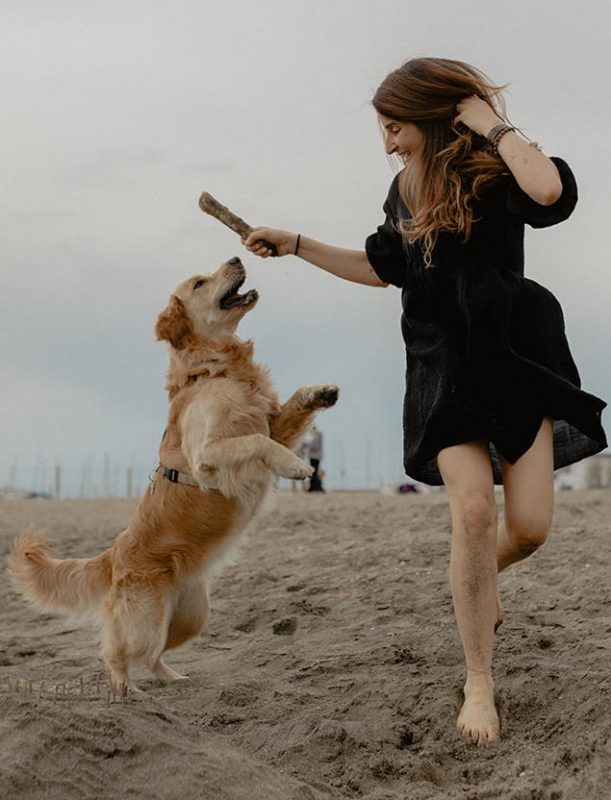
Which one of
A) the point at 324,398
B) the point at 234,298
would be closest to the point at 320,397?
the point at 324,398

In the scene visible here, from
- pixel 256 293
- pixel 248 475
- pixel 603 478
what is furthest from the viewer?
pixel 603 478

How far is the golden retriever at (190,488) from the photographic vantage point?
540 centimetres

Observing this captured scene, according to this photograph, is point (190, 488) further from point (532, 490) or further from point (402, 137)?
point (402, 137)

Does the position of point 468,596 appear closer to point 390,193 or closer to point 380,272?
point 380,272

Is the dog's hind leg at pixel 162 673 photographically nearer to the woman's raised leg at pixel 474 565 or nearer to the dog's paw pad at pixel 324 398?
the dog's paw pad at pixel 324 398

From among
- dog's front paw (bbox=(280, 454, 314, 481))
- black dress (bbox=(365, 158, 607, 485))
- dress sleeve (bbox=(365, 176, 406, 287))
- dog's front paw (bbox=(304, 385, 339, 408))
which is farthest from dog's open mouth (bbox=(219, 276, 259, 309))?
black dress (bbox=(365, 158, 607, 485))

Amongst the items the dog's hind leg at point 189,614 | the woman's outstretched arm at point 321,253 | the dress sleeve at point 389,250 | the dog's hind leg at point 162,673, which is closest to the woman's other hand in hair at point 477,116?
the dress sleeve at point 389,250

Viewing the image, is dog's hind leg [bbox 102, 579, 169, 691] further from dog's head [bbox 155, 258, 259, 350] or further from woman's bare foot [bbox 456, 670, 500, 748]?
woman's bare foot [bbox 456, 670, 500, 748]

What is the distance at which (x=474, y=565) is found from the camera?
3.97 m

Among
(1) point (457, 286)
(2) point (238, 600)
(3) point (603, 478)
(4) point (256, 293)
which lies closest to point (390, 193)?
(1) point (457, 286)

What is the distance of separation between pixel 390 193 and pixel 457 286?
2.34 ft

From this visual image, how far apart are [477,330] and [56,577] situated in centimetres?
302

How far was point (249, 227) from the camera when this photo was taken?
509 cm

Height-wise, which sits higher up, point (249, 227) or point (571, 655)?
point (249, 227)
